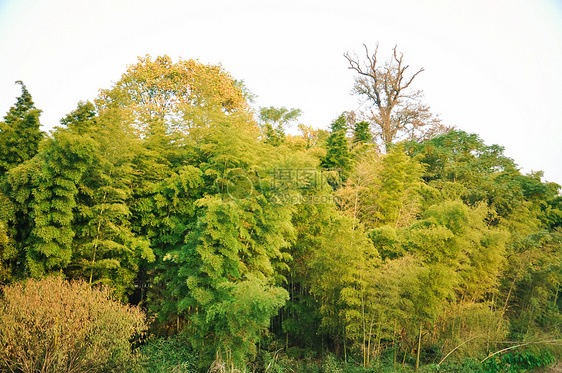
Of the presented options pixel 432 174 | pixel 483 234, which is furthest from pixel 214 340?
pixel 432 174

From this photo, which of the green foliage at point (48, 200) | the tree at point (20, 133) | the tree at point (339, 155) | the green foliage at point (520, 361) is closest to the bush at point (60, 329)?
the green foliage at point (48, 200)

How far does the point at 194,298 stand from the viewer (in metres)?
6.38

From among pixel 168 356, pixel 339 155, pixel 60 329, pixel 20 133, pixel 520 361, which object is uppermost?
pixel 339 155

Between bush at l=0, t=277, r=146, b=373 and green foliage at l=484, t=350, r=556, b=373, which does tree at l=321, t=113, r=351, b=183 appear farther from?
bush at l=0, t=277, r=146, b=373

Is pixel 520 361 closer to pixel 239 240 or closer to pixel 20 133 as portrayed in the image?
pixel 239 240

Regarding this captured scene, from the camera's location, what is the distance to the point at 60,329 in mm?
5359

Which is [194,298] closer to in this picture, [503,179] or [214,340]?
[214,340]

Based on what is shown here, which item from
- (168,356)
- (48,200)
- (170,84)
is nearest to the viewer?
(48,200)

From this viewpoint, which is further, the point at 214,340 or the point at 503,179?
the point at 503,179

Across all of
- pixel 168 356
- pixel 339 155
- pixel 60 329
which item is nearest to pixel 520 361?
pixel 339 155

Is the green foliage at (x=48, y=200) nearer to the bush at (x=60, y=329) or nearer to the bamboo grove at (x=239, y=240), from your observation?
the bamboo grove at (x=239, y=240)

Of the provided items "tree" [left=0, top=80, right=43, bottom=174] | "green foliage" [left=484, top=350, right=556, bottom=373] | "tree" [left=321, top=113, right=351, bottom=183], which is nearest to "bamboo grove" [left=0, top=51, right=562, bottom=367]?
"tree" [left=0, top=80, right=43, bottom=174]

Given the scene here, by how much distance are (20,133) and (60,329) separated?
505 cm

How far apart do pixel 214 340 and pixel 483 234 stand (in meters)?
7.61
